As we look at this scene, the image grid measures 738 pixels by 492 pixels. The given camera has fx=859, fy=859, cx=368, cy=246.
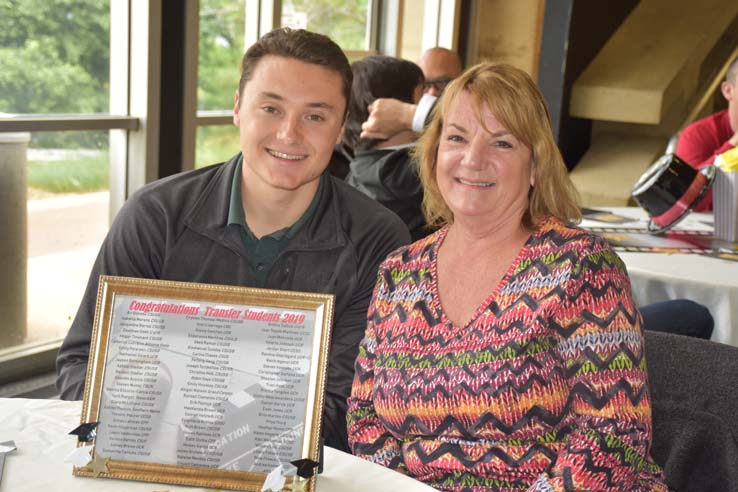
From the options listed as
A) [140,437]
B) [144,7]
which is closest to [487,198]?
[140,437]

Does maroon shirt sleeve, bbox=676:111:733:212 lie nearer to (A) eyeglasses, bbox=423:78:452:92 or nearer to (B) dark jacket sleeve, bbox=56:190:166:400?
(A) eyeglasses, bbox=423:78:452:92

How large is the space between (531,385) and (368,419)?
34 cm

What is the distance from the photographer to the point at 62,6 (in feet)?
12.9

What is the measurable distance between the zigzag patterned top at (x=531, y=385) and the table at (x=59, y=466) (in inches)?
8.6

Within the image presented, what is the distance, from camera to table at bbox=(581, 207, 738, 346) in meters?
2.61

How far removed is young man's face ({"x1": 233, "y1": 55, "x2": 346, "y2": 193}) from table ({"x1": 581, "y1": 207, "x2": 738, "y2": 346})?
127 centimetres

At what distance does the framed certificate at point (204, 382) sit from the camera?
1.21m

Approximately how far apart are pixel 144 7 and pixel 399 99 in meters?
1.40

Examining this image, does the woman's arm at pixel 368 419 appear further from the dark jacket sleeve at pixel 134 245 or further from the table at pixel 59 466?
the dark jacket sleeve at pixel 134 245

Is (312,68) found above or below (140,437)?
above

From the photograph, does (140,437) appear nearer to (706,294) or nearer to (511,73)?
(511,73)

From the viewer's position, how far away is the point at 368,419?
1626 mm

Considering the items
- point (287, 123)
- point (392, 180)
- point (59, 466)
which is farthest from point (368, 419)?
point (392, 180)

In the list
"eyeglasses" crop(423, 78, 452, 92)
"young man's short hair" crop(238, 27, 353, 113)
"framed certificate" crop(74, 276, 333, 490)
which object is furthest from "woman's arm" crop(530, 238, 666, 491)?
"eyeglasses" crop(423, 78, 452, 92)
